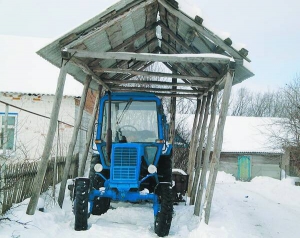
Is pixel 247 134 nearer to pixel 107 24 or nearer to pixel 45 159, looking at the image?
pixel 107 24

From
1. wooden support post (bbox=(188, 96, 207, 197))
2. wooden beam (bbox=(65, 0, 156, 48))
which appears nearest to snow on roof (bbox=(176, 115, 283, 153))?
wooden support post (bbox=(188, 96, 207, 197))

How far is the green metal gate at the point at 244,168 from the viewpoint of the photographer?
2702 cm

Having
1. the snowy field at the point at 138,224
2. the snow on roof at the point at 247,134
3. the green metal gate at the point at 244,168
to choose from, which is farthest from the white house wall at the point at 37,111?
the green metal gate at the point at 244,168

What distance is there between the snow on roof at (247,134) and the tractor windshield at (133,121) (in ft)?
54.9

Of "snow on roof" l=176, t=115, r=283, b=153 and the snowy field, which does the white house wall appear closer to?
the snowy field

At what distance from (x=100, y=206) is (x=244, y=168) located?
21566 mm

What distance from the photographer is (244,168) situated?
27.4 meters

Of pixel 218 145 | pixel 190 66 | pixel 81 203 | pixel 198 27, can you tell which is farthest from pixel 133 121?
pixel 190 66

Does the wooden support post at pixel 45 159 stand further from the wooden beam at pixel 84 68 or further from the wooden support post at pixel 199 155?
the wooden support post at pixel 199 155

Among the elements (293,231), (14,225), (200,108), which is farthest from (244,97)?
(14,225)

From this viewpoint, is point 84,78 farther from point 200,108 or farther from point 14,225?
point 14,225

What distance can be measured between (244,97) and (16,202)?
50271mm

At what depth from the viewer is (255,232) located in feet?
22.6

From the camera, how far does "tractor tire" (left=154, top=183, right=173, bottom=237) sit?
5973 mm
